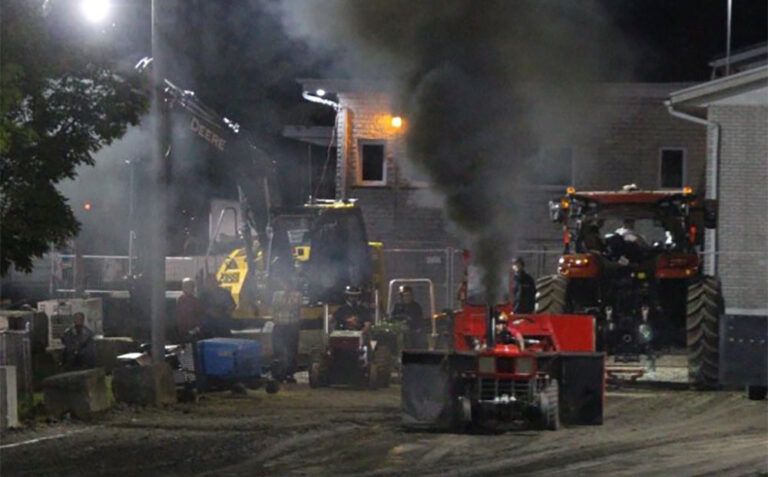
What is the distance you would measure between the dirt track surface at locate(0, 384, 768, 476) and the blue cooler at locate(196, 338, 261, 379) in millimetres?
1084

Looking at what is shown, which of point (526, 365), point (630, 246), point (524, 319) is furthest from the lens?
point (630, 246)

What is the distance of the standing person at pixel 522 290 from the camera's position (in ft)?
71.1

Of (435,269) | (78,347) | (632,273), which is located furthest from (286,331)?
(435,269)

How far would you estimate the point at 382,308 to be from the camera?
2784 centimetres

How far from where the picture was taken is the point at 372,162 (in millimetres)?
33594

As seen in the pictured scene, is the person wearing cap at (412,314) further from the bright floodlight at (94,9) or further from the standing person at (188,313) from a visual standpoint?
the bright floodlight at (94,9)

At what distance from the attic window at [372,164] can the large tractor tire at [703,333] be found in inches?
555

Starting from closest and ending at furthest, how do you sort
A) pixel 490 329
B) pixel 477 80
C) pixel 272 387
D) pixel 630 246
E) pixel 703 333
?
pixel 490 329, pixel 477 80, pixel 272 387, pixel 703 333, pixel 630 246

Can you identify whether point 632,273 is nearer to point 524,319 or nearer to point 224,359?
point 524,319

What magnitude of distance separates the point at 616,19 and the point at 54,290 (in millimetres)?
18121

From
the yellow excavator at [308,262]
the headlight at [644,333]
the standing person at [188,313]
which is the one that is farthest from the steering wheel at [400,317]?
the headlight at [644,333]

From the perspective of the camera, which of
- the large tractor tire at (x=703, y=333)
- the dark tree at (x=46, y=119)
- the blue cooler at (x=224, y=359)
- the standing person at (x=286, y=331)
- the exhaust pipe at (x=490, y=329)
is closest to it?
the exhaust pipe at (x=490, y=329)

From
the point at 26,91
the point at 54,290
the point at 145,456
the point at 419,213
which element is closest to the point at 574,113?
the point at 26,91

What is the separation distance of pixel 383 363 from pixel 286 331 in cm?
179
